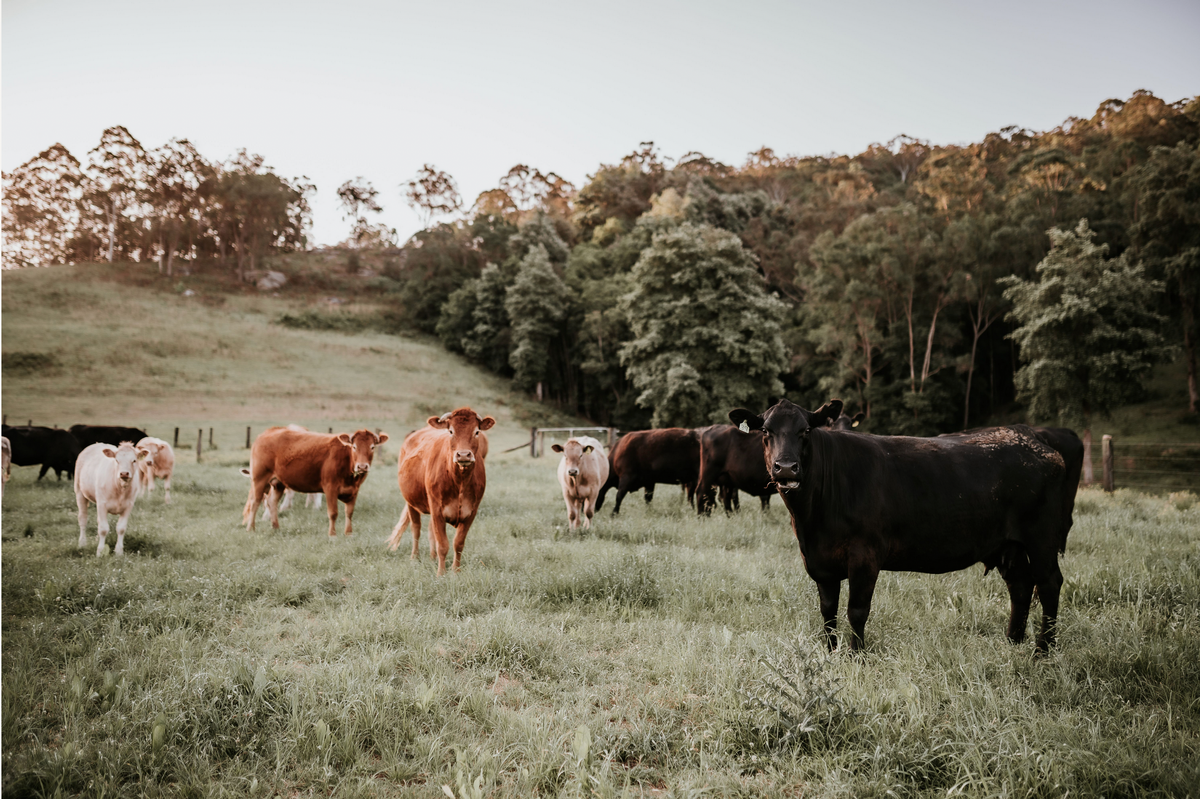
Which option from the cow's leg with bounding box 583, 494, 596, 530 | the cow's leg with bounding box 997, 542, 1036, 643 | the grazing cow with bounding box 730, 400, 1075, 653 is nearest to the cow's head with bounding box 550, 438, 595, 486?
the cow's leg with bounding box 583, 494, 596, 530

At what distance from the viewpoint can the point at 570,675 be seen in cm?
443

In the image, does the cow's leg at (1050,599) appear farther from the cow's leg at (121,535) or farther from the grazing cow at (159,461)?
the grazing cow at (159,461)

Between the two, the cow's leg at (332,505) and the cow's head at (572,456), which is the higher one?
the cow's head at (572,456)

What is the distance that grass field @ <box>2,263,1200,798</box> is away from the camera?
315 centimetres

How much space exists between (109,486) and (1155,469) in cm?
3146

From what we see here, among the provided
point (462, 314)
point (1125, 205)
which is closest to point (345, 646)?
point (1125, 205)

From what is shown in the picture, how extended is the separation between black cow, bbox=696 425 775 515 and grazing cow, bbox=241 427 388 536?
624 cm

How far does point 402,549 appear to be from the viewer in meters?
8.94

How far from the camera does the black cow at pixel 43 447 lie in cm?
1512

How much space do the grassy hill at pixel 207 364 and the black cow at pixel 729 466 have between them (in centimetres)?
2469

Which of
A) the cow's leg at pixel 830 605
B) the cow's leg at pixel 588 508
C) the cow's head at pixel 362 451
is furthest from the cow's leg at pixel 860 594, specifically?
the cow's head at pixel 362 451

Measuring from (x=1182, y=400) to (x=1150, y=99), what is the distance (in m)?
17.2

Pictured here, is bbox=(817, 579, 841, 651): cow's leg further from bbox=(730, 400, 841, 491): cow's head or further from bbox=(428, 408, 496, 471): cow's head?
bbox=(428, 408, 496, 471): cow's head

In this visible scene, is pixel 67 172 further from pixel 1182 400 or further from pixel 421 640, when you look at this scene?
pixel 1182 400
